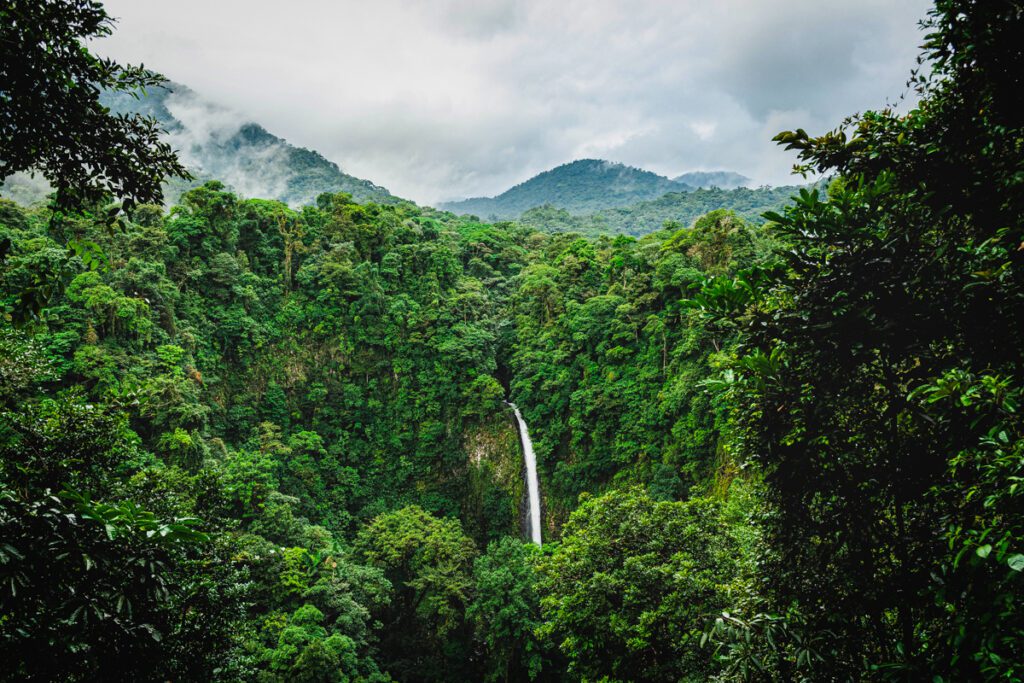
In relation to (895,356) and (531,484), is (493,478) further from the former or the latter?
(895,356)

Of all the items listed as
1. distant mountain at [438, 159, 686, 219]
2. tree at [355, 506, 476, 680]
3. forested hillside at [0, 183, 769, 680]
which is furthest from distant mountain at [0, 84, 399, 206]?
tree at [355, 506, 476, 680]

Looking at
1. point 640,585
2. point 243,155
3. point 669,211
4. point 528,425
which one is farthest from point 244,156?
point 640,585

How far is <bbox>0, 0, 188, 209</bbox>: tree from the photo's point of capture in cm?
269

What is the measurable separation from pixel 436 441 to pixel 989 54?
919 inches

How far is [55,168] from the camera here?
3.14m

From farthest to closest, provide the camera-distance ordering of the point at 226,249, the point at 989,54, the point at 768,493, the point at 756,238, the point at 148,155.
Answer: the point at 226,249, the point at 756,238, the point at 768,493, the point at 148,155, the point at 989,54

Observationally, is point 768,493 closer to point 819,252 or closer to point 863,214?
point 819,252

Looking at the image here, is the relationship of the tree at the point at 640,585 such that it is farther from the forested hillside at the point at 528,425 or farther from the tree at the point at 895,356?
the tree at the point at 895,356

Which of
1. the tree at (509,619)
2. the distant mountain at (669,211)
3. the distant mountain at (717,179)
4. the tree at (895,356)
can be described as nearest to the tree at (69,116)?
the tree at (895,356)

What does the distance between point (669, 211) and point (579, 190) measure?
49.5 metres

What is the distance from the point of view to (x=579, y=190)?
4744 inches

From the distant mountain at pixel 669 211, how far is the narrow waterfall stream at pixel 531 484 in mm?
40896

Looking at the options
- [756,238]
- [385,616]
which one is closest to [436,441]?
[385,616]

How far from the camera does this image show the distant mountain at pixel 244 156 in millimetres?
75013
